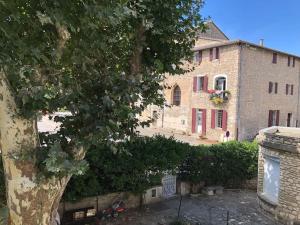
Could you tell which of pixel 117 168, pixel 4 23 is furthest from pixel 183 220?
pixel 4 23

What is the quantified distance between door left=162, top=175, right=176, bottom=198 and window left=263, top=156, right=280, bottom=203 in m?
3.75

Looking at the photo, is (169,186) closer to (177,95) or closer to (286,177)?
(286,177)

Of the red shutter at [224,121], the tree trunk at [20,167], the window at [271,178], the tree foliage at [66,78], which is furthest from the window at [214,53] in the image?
the tree trunk at [20,167]

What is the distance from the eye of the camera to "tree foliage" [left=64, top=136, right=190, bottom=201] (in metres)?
9.95

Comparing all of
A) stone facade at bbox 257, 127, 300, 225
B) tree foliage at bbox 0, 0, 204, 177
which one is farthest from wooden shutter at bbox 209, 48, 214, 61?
tree foliage at bbox 0, 0, 204, 177

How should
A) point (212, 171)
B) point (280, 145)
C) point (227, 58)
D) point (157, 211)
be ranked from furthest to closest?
point (227, 58), point (212, 171), point (157, 211), point (280, 145)

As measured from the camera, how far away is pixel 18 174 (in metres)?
4.88

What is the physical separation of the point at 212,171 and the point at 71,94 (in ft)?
32.2

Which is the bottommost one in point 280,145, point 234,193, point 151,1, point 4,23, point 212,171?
point 234,193

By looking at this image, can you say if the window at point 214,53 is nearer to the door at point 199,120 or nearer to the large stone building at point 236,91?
the large stone building at point 236,91

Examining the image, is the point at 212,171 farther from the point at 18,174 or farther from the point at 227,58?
the point at 227,58

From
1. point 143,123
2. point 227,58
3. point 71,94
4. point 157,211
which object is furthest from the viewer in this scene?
→ point 227,58

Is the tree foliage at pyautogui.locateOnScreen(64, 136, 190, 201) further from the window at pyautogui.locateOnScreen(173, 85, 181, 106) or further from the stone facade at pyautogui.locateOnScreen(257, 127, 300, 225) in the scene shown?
the window at pyautogui.locateOnScreen(173, 85, 181, 106)

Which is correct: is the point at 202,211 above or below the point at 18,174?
below
